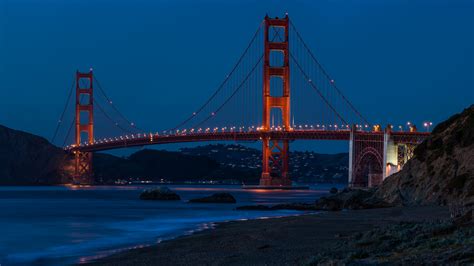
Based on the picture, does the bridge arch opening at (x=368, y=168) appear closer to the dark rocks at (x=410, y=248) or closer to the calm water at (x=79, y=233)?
the calm water at (x=79, y=233)

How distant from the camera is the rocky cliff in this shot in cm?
11012

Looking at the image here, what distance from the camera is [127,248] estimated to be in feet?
64.7

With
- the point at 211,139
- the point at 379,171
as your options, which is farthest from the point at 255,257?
the point at 211,139

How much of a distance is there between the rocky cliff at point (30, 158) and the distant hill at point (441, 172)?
78127mm

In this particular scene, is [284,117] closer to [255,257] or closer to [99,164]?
[255,257]

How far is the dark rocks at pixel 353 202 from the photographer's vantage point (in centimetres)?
3388

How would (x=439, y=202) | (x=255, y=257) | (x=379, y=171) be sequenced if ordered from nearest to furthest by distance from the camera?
(x=255, y=257), (x=439, y=202), (x=379, y=171)

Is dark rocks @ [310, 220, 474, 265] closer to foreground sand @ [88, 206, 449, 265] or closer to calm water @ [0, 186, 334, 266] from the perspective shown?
foreground sand @ [88, 206, 449, 265]

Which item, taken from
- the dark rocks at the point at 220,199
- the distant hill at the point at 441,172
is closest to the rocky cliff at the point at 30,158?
the dark rocks at the point at 220,199

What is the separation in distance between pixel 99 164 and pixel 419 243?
509 feet

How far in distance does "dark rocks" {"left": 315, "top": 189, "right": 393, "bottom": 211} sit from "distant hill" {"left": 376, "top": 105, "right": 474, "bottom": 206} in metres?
0.60

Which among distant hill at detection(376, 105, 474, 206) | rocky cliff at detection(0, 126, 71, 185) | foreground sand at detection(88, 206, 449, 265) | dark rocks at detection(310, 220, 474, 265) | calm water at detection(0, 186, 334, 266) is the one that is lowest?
calm water at detection(0, 186, 334, 266)

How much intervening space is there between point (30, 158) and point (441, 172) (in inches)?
3546

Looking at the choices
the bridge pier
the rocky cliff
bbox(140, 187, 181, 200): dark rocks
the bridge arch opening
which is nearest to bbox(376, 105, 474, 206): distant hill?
the bridge pier
